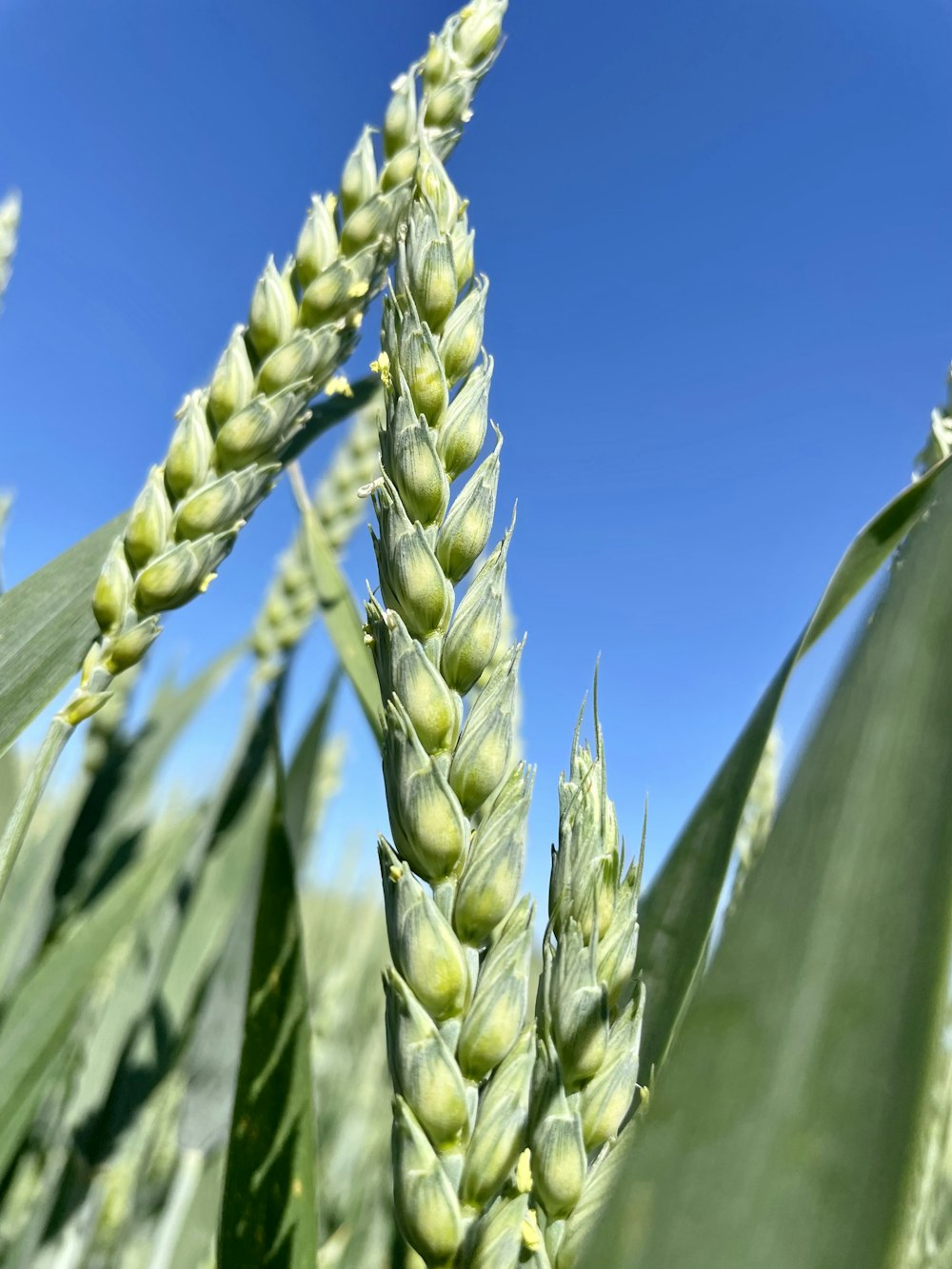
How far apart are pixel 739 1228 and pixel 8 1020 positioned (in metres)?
0.78

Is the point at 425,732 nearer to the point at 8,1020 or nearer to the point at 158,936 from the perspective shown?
the point at 8,1020

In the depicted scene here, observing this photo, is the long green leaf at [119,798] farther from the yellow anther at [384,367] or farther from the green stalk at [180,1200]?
the yellow anther at [384,367]

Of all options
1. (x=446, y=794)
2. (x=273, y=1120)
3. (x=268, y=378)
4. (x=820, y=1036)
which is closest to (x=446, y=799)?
(x=446, y=794)

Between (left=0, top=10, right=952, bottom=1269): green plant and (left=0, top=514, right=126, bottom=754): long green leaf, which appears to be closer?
(left=0, top=10, right=952, bottom=1269): green plant

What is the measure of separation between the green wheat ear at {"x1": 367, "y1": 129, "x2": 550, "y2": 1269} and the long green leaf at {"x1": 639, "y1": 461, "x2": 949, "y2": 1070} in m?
0.12

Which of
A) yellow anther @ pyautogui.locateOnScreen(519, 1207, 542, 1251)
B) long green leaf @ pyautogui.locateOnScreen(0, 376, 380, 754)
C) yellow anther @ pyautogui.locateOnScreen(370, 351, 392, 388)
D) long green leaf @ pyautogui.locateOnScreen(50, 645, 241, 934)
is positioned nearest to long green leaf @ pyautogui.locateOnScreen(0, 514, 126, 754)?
long green leaf @ pyautogui.locateOnScreen(0, 376, 380, 754)

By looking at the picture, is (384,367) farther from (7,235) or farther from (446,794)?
(7,235)

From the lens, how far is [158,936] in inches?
55.7

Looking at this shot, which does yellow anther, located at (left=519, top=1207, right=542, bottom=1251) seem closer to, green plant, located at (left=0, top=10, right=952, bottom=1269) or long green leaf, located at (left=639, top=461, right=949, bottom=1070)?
green plant, located at (left=0, top=10, right=952, bottom=1269)

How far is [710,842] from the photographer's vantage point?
1.92 feet

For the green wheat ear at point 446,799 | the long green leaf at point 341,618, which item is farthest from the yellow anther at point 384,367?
the long green leaf at point 341,618

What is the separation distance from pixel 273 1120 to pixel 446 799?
0.35 meters

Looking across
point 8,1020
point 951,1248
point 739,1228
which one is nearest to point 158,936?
point 8,1020

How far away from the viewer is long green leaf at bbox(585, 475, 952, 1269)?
0.24 m
